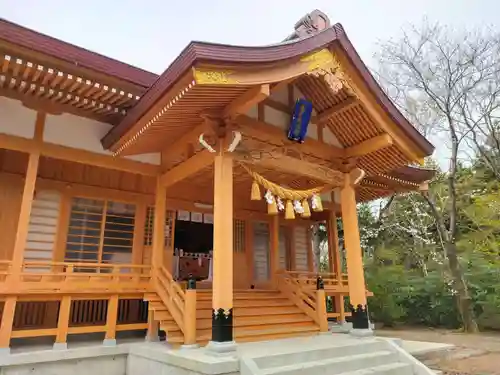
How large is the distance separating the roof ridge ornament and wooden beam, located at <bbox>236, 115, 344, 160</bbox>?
1.46 meters

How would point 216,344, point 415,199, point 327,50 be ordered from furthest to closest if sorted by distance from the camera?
1. point 415,199
2. point 327,50
3. point 216,344

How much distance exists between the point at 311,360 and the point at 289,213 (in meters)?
2.10

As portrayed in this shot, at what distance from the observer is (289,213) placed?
5812 mm

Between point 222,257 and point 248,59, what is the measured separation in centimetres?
253

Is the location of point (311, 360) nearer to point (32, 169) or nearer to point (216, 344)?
point (216, 344)

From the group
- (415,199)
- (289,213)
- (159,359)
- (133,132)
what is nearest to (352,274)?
(289,213)

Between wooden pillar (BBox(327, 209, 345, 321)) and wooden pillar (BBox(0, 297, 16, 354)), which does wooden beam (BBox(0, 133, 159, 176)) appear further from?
wooden pillar (BBox(327, 209, 345, 321))

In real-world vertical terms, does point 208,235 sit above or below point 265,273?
above

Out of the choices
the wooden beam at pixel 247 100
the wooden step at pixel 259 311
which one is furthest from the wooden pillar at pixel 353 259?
the wooden beam at pixel 247 100

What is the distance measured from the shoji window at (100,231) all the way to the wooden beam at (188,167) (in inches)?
50.8

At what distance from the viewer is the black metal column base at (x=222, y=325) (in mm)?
4625

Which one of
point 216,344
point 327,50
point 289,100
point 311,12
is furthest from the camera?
point 289,100

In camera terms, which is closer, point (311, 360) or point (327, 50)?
point (311, 360)

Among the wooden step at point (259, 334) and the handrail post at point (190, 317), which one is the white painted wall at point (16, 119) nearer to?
the handrail post at point (190, 317)
